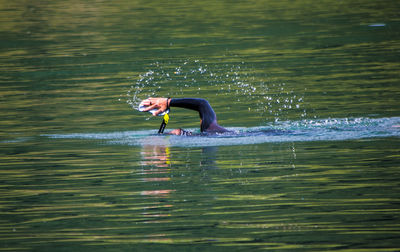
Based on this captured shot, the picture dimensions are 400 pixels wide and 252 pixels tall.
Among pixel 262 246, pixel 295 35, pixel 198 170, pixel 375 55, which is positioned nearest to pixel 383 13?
pixel 295 35

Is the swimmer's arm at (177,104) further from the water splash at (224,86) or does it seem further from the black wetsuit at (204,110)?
the water splash at (224,86)

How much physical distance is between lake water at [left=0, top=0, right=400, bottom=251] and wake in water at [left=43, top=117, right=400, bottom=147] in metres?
0.05

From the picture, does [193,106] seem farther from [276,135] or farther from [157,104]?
[276,135]

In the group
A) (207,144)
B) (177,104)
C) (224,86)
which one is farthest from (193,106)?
(224,86)

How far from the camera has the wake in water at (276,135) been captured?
14852mm

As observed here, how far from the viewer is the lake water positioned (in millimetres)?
9570

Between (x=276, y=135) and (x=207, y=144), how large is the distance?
4.51 ft

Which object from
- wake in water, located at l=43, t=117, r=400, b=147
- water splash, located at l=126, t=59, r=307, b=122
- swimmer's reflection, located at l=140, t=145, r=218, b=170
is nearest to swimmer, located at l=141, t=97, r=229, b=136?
wake in water, located at l=43, t=117, r=400, b=147

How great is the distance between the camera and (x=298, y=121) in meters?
17.0

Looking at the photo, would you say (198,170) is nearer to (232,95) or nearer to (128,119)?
(128,119)

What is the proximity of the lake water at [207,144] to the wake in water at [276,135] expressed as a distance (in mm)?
46

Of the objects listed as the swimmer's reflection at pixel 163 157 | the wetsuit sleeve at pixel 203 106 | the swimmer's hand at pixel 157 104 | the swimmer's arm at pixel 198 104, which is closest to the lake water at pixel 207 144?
the swimmer's reflection at pixel 163 157

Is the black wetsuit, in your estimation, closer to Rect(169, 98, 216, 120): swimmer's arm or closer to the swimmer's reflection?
Rect(169, 98, 216, 120): swimmer's arm

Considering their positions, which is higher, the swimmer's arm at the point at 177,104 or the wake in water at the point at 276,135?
the swimmer's arm at the point at 177,104
